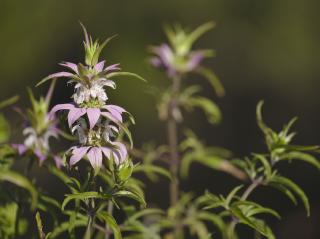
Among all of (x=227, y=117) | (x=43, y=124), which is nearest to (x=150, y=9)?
(x=227, y=117)

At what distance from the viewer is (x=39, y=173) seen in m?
6.48

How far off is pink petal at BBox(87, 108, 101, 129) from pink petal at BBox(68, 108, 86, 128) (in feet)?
0.05

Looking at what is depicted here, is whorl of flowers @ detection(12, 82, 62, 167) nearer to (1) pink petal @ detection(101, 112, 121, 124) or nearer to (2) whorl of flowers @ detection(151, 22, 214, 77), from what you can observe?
(1) pink petal @ detection(101, 112, 121, 124)

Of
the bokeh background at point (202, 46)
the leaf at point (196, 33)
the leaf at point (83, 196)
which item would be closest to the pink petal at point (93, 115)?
the leaf at point (83, 196)

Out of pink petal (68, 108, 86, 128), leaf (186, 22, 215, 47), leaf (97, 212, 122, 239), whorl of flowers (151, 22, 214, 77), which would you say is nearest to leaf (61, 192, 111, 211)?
leaf (97, 212, 122, 239)

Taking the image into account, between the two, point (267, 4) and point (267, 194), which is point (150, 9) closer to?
point (267, 4)

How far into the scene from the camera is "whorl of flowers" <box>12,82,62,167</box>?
1.68 metres

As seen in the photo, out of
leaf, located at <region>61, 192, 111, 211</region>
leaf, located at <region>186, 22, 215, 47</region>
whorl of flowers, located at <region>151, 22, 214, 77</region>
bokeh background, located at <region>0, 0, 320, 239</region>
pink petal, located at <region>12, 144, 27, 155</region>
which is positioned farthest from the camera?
bokeh background, located at <region>0, 0, 320, 239</region>

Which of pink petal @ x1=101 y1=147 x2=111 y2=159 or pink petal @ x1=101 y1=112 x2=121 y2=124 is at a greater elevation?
pink petal @ x1=101 y1=112 x2=121 y2=124

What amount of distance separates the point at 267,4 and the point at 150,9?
1330 millimetres

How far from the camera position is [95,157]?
4.34 ft

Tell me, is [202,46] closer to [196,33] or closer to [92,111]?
[196,33]

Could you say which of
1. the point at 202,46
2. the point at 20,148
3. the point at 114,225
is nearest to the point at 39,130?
the point at 20,148

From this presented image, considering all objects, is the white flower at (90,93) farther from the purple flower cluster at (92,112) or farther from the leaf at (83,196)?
the leaf at (83,196)
